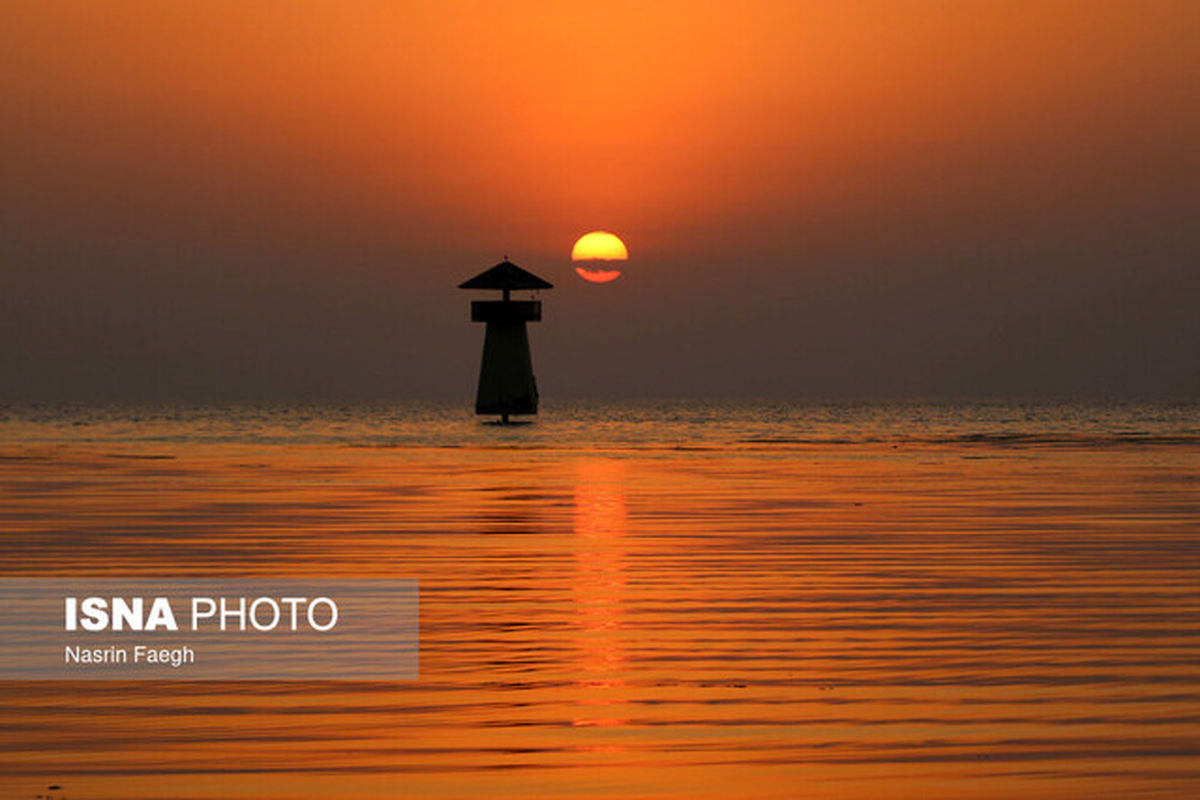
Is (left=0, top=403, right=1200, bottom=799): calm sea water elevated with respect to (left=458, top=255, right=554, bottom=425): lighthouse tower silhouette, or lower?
lower

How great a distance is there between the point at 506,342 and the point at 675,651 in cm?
8738

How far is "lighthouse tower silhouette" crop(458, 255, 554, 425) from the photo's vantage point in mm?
96250

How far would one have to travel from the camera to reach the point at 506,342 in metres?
99.6

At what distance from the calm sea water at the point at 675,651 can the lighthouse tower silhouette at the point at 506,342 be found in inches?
2474

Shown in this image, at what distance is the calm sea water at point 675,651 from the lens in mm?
8711

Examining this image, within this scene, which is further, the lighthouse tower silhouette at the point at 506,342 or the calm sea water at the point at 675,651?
the lighthouse tower silhouette at the point at 506,342

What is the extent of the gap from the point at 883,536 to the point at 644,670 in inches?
462

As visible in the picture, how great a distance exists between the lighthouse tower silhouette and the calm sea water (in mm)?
62834

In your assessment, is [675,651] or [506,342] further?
[506,342]

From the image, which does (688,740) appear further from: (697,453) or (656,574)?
(697,453)

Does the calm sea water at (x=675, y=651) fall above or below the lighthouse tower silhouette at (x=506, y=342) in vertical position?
below

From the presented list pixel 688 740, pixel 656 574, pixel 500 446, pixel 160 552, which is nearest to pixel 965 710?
pixel 688 740

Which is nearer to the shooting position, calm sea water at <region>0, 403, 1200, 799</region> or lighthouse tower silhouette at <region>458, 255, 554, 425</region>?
calm sea water at <region>0, 403, 1200, 799</region>

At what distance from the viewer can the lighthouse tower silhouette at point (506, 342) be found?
9625 centimetres
